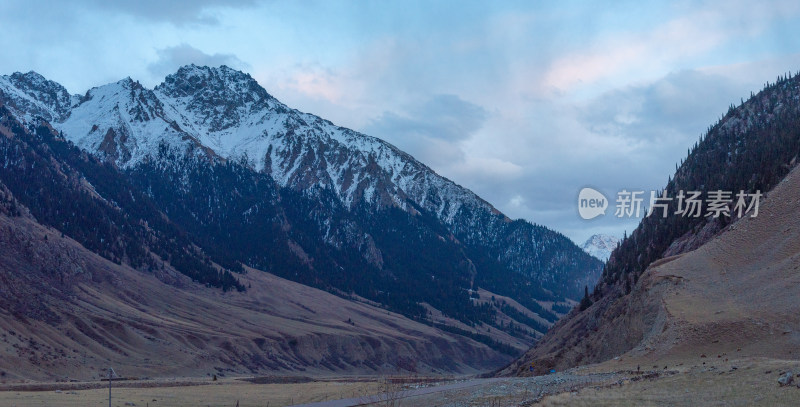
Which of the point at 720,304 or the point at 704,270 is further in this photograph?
the point at 704,270

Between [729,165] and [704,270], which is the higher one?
[729,165]

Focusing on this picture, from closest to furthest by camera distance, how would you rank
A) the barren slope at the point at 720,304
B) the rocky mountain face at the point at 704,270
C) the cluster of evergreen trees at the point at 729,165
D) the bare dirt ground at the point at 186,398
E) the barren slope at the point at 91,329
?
the barren slope at the point at 720,304 → the bare dirt ground at the point at 186,398 → the rocky mountain face at the point at 704,270 → the cluster of evergreen trees at the point at 729,165 → the barren slope at the point at 91,329

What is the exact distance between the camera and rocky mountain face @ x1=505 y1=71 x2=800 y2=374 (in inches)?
2591

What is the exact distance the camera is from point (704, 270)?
77250mm

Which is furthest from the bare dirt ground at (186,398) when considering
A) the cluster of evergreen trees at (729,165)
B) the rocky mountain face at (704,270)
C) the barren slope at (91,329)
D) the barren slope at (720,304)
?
the cluster of evergreen trees at (729,165)

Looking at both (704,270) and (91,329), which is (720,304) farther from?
(91,329)

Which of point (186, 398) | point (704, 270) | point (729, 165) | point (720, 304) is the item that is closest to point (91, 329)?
point (186, 398)

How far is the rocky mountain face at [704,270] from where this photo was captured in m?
65.8

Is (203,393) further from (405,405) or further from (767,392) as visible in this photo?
(767,392)

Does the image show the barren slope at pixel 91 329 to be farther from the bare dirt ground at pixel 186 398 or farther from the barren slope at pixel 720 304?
the barren slope at pixel 720 304

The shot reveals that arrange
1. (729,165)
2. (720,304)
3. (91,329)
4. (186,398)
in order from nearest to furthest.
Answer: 1. (720,304)
2. (186,398)
3. (729,165)
4. (91,329)

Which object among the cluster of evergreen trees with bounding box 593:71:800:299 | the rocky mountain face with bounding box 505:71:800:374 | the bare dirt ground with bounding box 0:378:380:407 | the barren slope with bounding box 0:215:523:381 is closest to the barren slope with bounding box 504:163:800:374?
the rocky mountain face with bounding box 505:71:800:374

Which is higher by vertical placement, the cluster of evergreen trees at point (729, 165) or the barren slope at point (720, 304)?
the cluster of evergreen trees at point (729, 165)

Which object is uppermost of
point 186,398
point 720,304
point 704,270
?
point 704,270
